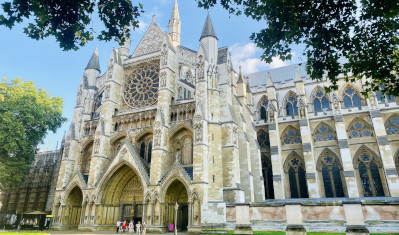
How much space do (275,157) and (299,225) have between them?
13861 mm

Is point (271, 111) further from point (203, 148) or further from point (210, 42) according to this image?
point (203, 148)

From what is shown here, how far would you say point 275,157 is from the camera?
2617cm

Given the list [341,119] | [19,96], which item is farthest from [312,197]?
[19,96]

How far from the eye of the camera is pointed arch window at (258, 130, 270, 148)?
96.4ft

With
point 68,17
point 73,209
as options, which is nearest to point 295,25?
point 68,17

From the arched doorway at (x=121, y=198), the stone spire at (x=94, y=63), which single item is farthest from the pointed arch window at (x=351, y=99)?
Result: the stone spire at (x=94, y=63)

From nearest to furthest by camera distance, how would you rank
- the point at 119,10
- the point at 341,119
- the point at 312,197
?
the point at 119,10 → the point at 312,197 → the point at 341,119

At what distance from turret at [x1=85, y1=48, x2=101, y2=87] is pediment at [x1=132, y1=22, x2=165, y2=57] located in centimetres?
469

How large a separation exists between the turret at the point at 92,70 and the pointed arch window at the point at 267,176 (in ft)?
66.4

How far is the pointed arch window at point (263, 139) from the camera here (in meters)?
29.4

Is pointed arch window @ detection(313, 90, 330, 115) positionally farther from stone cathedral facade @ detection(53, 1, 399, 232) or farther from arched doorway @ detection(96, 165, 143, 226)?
arched doorway @ detection(96, 165, 143, 226)

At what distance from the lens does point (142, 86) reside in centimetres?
2595

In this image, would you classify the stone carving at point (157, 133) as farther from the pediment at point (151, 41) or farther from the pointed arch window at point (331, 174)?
the pointed arch window at point (331, 174)

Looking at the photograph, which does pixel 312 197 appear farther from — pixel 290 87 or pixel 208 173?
pixel 290 87
